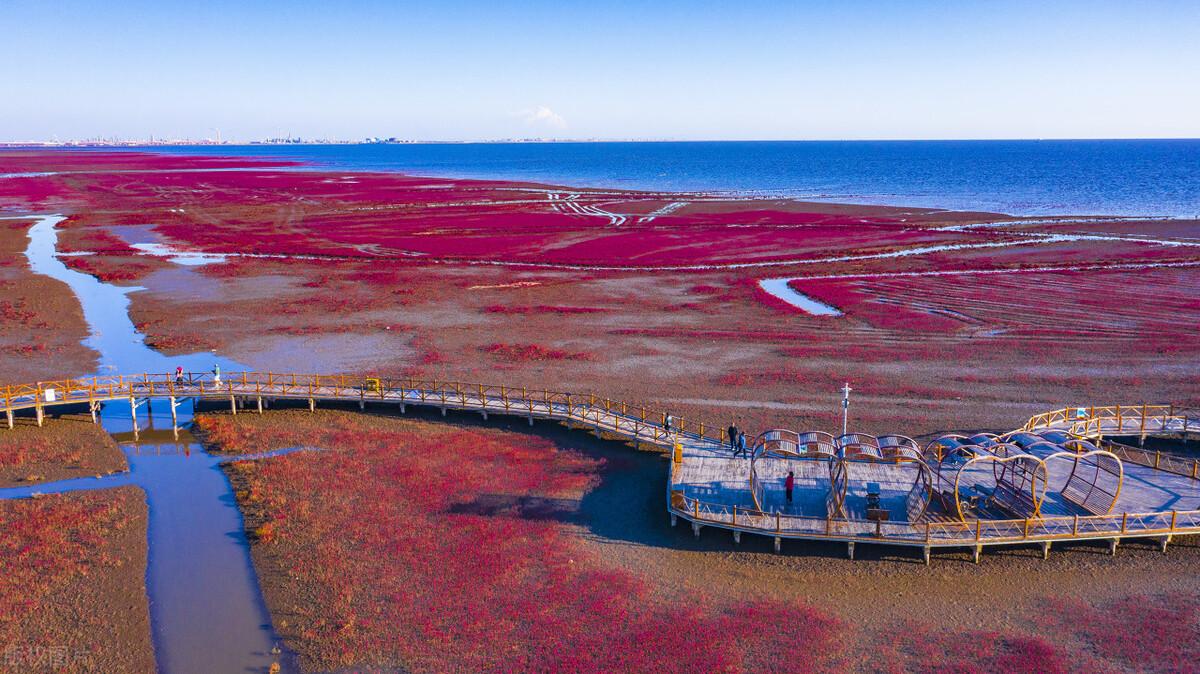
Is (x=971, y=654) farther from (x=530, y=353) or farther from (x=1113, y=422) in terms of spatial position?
(x=530, y=353)

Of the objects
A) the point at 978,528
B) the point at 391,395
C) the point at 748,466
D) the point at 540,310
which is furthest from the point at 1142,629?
the point at 540,310

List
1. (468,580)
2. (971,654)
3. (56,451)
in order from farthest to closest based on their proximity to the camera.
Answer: (56,451) → (468,580) → (971,654)

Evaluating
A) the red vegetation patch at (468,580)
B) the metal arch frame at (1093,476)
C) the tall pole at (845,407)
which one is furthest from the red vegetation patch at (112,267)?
the metal arch frame at (1093,476)

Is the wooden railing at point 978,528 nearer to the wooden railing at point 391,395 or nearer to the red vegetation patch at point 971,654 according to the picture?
the red vegetation patch at point 971,654

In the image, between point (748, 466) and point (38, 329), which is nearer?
point (748, 466)

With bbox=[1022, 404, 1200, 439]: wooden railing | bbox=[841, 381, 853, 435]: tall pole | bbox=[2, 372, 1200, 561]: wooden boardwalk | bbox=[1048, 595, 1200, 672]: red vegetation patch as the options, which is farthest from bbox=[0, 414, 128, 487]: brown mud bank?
bbox=[1022, 404, 1200, 439]: wooden railing

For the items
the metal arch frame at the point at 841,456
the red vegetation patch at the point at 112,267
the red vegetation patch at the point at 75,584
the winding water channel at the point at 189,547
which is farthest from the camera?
the red vegetation patch at the point at 112,267

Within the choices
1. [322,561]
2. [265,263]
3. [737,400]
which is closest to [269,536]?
[322,561]
